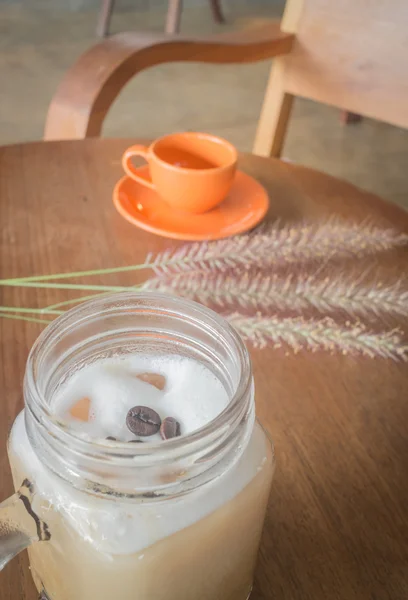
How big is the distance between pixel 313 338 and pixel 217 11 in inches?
110

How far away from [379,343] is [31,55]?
8.47 feet

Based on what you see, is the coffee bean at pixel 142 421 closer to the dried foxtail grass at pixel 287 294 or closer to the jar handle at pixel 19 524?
the jar handle at pixel 19 524

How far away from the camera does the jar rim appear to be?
29 centimetres

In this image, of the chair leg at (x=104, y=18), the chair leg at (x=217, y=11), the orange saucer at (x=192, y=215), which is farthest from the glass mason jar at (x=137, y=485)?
the chair leg at (x=217, y=11)

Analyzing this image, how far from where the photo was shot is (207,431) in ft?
0.99

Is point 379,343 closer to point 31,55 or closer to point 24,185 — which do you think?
point 24,185

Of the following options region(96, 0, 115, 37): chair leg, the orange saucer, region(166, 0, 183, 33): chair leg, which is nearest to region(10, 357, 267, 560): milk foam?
the orange saucer

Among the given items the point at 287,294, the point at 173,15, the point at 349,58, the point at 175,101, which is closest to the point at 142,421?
the point at 287,294

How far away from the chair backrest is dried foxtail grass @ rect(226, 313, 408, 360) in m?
0.60

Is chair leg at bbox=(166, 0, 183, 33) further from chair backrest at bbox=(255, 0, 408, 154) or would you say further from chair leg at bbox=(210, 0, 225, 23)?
chair backrest at bbox=(255, 0, 408, 154)

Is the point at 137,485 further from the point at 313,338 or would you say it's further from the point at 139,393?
the point at 313,338

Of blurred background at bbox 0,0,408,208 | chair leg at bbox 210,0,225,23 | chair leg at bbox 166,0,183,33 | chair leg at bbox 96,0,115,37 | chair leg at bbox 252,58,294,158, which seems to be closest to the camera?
chair leg at bbox 252,58,294,158

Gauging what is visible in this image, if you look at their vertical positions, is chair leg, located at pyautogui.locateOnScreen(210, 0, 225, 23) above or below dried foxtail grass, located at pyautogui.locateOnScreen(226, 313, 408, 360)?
below

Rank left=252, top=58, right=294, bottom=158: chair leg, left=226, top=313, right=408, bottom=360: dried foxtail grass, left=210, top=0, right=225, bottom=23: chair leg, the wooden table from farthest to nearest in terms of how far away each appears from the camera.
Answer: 1. left=210, top=0, right=225, bottom=23: chair leg
2. left=252, top=58, right=294, bottom=158: chair leg
3. left=226, top=313, right=408, bottom=360: dried foxtail grass
4. the wooden table
